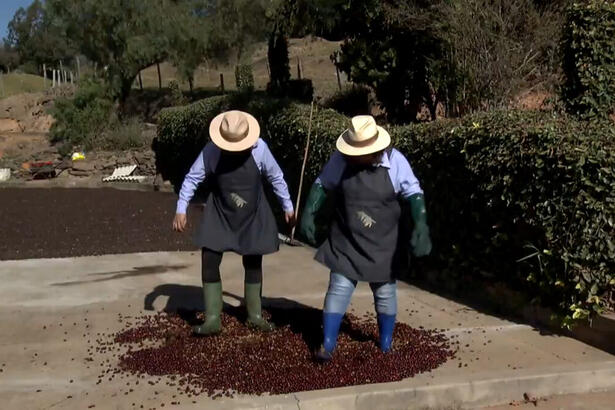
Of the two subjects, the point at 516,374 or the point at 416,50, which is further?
the point at 416,50

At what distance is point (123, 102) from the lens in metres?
29.2

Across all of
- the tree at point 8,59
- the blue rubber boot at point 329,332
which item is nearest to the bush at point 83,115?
the blue rubber boot at point 329,332

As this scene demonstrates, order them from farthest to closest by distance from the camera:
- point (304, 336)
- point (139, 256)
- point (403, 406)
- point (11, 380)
Result: point (139, 256) < point (304, 336) < point (11, 380) < point (403, 406)

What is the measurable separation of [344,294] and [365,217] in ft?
1.73

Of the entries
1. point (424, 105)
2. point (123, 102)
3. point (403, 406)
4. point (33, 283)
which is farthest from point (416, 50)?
point (123, 102)

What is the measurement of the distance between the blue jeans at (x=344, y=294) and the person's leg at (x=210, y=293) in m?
0.96

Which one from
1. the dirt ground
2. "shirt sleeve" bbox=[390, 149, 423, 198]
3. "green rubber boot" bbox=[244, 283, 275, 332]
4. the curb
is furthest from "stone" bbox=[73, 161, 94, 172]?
the curb

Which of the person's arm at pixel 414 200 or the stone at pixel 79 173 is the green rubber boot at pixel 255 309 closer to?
the person's arm at pixel 414 200

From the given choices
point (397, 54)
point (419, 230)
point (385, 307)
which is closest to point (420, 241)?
point (419, 230)

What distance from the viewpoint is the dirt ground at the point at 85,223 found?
10.3 m

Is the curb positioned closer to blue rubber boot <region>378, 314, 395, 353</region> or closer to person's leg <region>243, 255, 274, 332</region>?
blue rubber boot <region>378, 314, 395, 353</region>

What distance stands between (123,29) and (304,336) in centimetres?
2380

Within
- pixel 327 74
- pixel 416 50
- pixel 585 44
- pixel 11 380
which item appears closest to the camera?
pixel 11 380

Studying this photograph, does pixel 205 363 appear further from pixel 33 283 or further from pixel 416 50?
pixel 416 50
